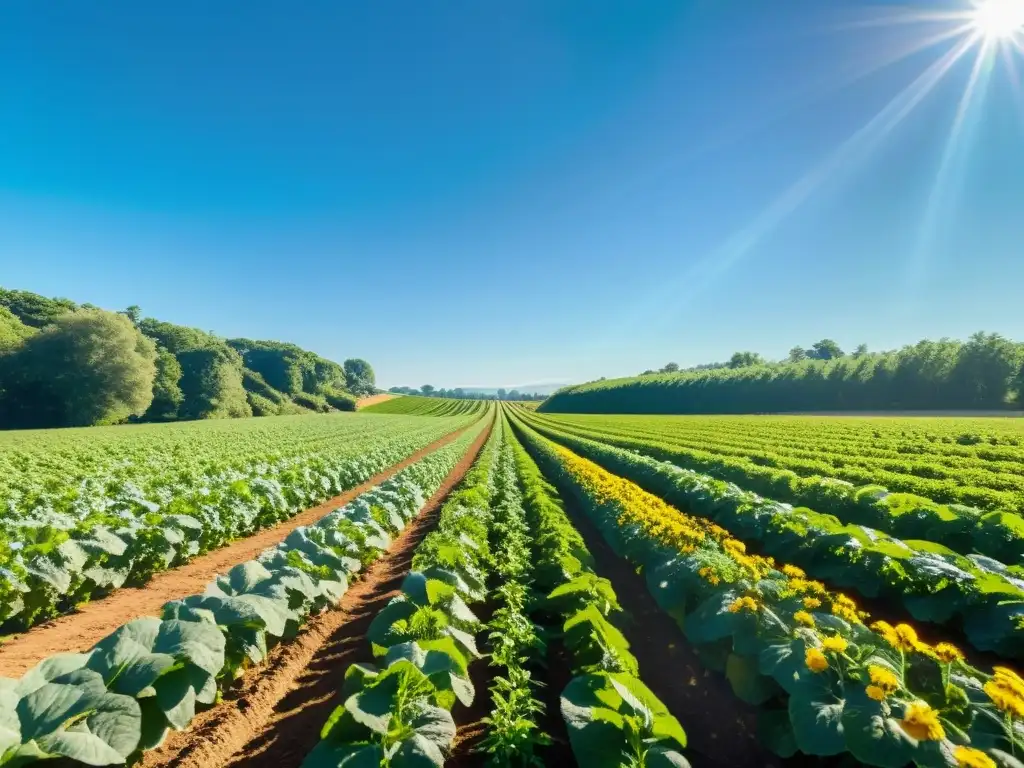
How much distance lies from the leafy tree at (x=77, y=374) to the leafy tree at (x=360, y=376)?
340 ft

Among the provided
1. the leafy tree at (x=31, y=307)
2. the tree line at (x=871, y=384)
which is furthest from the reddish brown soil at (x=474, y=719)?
the leafy tree at (x=31, y=307)

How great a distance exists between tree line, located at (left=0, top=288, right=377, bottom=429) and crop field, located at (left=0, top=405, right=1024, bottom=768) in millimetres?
40978

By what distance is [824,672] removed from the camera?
2.97 meters

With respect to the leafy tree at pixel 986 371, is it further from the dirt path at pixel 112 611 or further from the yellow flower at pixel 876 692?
the dirt path at pixel 112 611

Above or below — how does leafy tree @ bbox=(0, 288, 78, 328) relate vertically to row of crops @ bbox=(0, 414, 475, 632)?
above

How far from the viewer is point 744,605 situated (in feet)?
12.7

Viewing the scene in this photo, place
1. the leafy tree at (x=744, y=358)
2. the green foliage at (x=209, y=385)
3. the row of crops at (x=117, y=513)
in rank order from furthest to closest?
1. the leafy tree at (x=744, y=358)
2. the green foliage at (x=209, y=385)
3. the row of crops at (x=117, y=513)

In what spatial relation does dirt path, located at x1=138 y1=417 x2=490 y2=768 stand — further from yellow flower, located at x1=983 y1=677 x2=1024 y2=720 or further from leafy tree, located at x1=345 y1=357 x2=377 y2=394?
leafy tree, located at x1=345 y1=357 x2=377 y2=394

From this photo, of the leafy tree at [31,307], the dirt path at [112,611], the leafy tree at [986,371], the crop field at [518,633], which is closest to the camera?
the crop field at [518,633]

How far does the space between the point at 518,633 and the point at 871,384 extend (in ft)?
248

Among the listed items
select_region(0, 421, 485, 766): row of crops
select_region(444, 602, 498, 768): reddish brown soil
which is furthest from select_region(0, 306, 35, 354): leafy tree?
select_region(444, 602, 498, 768): reddish brown soil

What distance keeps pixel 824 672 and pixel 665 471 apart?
38.4ft

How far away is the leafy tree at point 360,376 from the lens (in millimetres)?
149625

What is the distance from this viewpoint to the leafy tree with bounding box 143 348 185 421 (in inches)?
2130
